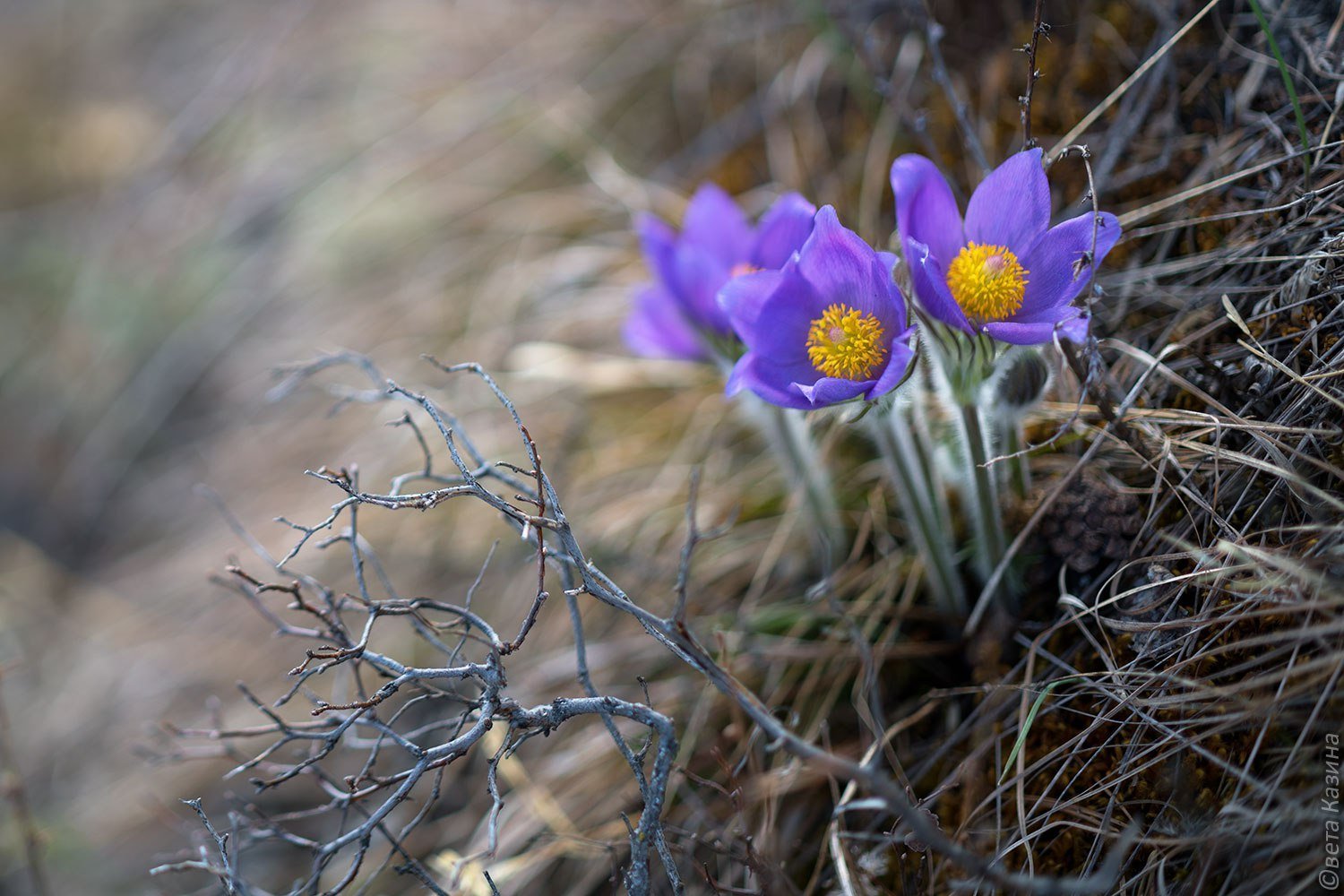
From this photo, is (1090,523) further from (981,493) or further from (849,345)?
(849,345)

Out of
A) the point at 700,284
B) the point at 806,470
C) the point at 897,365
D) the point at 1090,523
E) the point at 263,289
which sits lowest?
the point at 1090,523

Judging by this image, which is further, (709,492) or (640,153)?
(640,153)

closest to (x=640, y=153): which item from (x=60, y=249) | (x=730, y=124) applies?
(x=730, y=124)

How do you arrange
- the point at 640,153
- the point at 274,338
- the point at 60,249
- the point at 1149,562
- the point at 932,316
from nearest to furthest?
the point at 932,316 < the point at 1149,562 < the point at 640,153 < the point at 274,338 < the point at 60,249

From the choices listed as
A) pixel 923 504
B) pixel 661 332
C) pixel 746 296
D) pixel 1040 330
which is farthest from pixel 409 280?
pixel 1040 330

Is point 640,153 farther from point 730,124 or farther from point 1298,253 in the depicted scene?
point 1298,253

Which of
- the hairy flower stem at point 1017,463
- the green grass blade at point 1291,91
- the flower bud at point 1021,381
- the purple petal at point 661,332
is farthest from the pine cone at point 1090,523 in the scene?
the purple petal at point 661,332

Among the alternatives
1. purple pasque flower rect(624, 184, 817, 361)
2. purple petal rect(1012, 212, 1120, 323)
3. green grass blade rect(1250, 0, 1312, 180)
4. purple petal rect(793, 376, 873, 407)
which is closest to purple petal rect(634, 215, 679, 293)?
purple pasque flower rect(624, 184, 817, 361)
